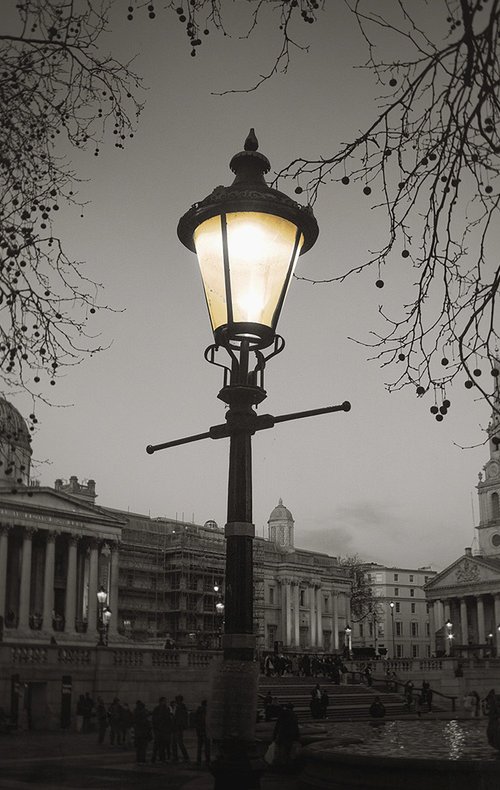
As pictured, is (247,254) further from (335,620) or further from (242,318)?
(335,620)

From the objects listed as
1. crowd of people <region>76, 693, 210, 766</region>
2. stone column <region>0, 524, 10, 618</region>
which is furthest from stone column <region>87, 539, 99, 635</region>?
crowd of people <region>76, 693, 210, 766</region>

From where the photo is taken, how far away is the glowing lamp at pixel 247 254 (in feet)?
16.6

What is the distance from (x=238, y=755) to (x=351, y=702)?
42.6 m

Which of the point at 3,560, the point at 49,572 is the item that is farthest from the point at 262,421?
the point at 49,572

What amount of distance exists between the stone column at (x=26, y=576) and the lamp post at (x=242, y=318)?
63.2 metres

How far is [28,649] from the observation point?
32.0 metres

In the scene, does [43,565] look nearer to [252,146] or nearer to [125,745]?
[125,745]

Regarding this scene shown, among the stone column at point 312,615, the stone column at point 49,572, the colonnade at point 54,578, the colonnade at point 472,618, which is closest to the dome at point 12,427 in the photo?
the colonnade at point 54,578

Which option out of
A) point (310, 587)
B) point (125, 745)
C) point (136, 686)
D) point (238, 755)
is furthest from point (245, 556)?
point (310, 587)

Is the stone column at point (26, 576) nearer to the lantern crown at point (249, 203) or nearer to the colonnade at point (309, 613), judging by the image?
the colonnade at point (309, 613)

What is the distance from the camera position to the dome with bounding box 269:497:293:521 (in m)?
119

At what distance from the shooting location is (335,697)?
4397cm

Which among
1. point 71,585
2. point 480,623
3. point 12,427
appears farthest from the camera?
point 480,623

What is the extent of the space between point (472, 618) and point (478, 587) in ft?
19.1
